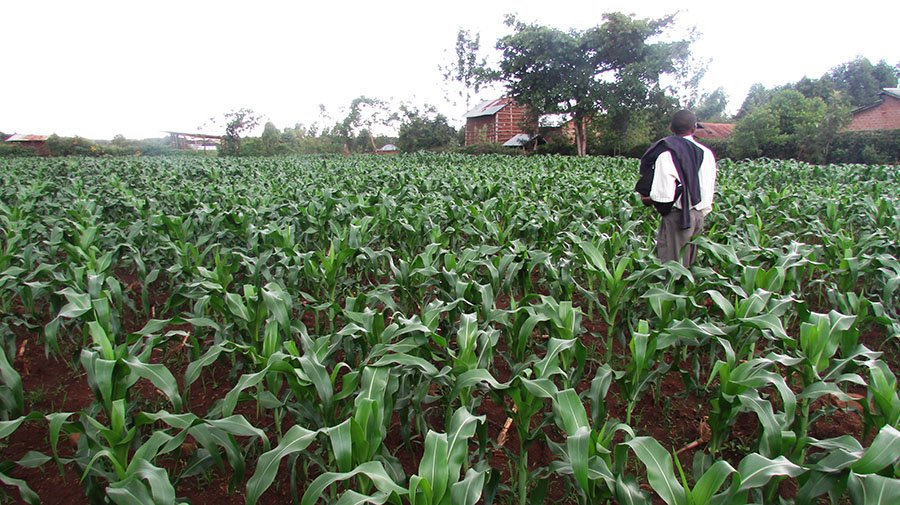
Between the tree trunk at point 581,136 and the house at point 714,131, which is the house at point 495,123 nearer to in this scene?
the tree trunk at point 581,136

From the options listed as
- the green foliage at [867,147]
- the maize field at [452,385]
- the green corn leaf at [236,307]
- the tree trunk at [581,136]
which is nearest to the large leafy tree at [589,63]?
the tree trunk at [581,136]

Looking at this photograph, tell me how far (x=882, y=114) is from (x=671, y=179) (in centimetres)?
3775

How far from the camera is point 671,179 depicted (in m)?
4.20

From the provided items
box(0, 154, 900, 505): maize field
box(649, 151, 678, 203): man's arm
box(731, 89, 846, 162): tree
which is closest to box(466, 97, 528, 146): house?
box(731, 89, 846, 162): tree

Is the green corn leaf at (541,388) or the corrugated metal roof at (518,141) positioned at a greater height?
the corrugated metal roof at (518,141)

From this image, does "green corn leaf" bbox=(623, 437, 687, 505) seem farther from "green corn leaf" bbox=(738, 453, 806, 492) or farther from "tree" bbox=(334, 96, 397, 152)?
"tree" bbox=(334, 96, 397, 152)

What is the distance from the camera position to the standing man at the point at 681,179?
4195mm

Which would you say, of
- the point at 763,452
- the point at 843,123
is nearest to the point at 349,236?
the point at 763,452

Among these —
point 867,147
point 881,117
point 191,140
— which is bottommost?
point 867,147

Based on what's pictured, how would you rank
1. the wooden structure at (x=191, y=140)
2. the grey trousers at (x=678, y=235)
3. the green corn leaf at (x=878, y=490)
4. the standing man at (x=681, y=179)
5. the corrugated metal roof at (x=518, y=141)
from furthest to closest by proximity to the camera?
the wooden structure at (x=191, y=140)
the corrugated metal roof at (x=518, y=141)
the grey trousers at (x=678, y=235)
the standing man at (x=681, y=179)
the green corn leaf at (x=878, y=490)

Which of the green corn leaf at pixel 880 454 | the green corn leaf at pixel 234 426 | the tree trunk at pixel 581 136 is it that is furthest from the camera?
the tree trunk at pixel 581 136

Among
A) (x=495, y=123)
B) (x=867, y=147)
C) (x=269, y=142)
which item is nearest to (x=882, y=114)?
(x=867, y=147)

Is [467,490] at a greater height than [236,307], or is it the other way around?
[236,307]

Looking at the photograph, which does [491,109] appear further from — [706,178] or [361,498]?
[361,498]
